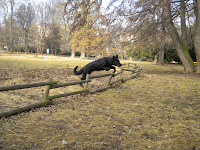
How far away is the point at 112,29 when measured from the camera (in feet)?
57.4

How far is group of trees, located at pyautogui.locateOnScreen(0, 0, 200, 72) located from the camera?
39.3 feet

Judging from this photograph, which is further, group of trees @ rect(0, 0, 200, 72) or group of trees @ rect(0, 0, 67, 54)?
group of trees @ rect(0, 0, 67, 54)

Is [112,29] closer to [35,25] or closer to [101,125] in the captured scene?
[101,125]

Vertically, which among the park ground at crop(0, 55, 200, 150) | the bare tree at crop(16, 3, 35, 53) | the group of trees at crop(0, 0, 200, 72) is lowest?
the park ground at crop(0, 55, 200, 150)

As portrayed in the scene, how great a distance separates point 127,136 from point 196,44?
16597mm

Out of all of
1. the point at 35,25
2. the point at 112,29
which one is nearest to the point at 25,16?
the point at 35,25

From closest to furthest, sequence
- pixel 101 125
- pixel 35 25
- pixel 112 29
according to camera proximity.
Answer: pixel 101 125 → pixel 112 29 → pixel 35 25

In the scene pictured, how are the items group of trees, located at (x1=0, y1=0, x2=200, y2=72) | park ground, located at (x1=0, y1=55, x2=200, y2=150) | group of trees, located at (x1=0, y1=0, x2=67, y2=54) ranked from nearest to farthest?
1. park ground, located at (x1=0, y1=55, x2=200, y2=150)
2. group of trees, located at (x1=0, y1=0, x2=200, y2=72)
3. group of trees, located at (x1=0, y1=0, x2=67, y2=54)

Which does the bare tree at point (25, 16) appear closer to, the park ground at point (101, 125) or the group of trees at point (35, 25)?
the group of trees at point (35, 25)

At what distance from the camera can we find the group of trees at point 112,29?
11992 mm

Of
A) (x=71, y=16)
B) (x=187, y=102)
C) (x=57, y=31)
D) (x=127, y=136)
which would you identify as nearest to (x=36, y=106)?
(x=127, y=136)

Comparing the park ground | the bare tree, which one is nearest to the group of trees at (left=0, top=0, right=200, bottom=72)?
the bare tree

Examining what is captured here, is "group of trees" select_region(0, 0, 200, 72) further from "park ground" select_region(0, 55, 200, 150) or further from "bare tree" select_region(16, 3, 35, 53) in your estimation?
"park ground" select_region(0, 55, 200, 150)

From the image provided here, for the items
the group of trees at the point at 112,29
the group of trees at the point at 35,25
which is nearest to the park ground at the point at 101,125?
the group of trees at the point at 112,29
